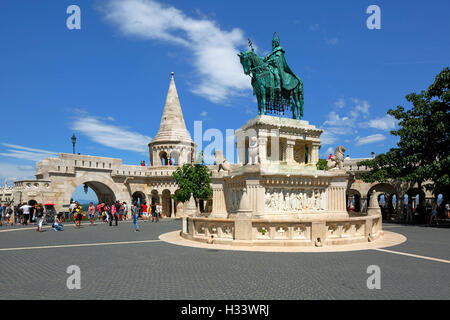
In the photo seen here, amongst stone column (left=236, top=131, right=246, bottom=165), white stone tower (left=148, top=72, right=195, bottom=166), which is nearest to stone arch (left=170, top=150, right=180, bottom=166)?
white stone tower (left=148, top=72, right=195, bottom=166)

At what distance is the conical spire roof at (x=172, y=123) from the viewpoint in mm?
38719

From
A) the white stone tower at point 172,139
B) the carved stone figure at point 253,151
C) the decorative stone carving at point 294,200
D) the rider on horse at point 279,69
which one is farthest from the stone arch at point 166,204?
the decorative stone carving at point 294,200

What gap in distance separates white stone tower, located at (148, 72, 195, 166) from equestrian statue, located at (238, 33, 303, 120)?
A: 22.7 meters

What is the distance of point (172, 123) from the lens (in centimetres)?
3934

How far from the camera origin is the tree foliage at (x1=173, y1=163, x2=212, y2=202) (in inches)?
1167

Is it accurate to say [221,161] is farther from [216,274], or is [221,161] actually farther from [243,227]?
[216,274]

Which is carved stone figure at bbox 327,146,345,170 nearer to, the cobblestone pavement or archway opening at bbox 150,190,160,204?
the cobblestone pavement

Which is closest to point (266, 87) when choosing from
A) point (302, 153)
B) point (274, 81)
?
point (274, 81)

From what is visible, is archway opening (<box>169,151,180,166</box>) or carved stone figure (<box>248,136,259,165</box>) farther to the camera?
archway opening (<box>169,151,180,166</box>)

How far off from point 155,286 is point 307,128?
12884 millimetres

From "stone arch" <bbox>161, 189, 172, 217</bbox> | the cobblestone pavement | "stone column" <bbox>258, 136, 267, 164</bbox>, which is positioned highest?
"stone column" <bbox>258, 136, 267, 164</bbox>

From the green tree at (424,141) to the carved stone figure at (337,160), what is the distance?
26.9 feet

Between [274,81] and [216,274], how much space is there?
1211 cm
